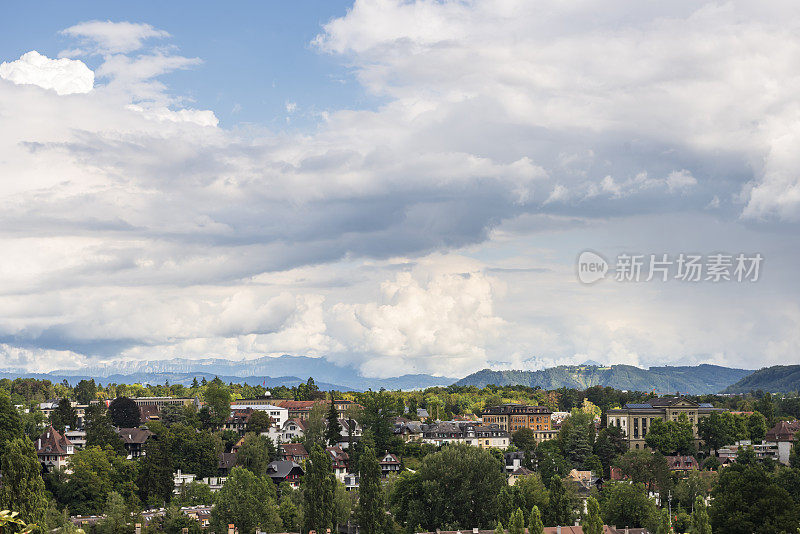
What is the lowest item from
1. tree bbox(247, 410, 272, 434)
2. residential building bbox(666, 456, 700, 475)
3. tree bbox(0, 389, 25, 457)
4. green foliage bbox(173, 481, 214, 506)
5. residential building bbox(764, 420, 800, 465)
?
green foliage bbox(173, 481, 214, 506)

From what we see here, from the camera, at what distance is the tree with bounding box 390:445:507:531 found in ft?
300

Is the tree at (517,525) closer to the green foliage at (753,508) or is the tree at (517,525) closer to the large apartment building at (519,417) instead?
the green foliage at (753,508)

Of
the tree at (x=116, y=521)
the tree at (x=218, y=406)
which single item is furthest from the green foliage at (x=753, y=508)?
the tree at (x=218, y=406)

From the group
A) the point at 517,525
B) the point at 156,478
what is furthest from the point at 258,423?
the point at 517,525

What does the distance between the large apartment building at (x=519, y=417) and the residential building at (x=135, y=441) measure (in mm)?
71844

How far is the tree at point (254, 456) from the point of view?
4847 inches

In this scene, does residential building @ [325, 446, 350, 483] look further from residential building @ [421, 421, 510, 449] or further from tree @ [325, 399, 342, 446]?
residential building @ [421, 421, 510, 449]

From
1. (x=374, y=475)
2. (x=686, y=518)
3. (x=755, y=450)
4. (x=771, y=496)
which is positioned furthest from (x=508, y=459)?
(x=771, y=496)

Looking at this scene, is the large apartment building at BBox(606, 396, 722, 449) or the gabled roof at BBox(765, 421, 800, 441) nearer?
the gabled roof at BBox(765, 421, 800, 441)

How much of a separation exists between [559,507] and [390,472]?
41.8m

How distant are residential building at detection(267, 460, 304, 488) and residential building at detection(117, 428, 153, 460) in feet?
69.1

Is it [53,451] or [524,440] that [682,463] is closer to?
[524,440]

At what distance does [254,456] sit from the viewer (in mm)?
124875

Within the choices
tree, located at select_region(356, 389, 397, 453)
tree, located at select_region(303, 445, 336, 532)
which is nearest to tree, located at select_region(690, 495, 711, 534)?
tree, located at select_region(303, 445, 336, 532)
